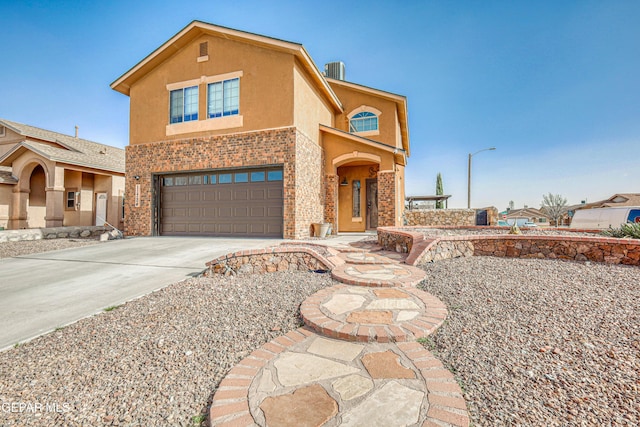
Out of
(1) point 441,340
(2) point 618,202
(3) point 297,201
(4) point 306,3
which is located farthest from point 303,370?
(2) point 618,202

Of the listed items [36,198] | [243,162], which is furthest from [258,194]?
[36,198]

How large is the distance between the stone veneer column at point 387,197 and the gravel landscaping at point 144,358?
287 inches

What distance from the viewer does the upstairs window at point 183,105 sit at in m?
10.00

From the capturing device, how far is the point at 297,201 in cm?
874

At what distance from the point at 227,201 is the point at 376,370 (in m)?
8.85

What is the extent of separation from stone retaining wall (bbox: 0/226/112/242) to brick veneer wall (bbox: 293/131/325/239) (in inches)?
406

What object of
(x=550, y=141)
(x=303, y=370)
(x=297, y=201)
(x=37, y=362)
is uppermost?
(x=550, y=141)

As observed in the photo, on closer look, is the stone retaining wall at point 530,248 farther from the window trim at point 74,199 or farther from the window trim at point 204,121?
the window trim at point 74,199

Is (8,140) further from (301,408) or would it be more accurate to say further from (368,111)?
(301,408)

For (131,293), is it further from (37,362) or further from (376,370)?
(376,370)

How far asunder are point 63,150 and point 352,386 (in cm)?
1881

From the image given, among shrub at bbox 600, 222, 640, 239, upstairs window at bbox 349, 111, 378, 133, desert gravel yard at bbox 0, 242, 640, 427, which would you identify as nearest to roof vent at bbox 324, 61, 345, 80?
upstairs window at bbox 349, 111, 378, 133

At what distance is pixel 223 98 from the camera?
9609 millimetres

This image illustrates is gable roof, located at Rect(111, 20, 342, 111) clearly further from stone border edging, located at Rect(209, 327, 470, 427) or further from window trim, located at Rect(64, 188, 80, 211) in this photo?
stone border edging, located at Rect(209, 327, 470, 427)
